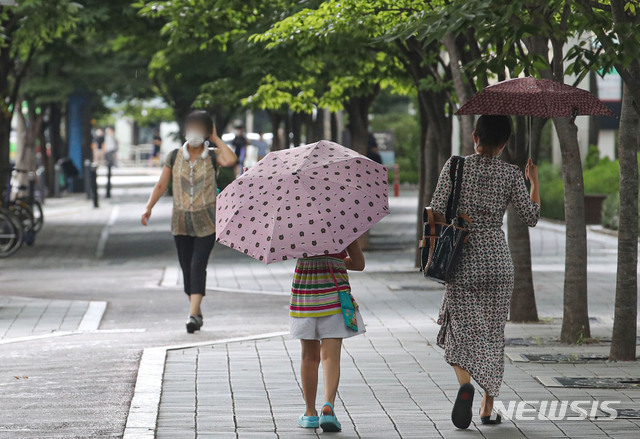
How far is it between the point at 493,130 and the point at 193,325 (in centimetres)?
475

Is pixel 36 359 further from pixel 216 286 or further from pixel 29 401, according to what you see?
pixel 216 286

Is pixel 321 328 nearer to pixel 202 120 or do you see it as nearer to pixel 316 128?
pixel 202 120

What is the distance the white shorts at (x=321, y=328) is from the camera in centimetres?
662

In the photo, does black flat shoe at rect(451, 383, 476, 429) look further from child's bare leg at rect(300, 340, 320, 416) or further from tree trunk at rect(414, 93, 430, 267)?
tree trunk at rect(414, 93, 430, 267)

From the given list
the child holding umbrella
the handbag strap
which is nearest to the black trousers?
the child holding umbrella

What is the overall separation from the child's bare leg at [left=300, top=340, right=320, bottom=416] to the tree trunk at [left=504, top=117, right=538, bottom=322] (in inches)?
191

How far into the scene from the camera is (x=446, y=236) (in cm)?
665

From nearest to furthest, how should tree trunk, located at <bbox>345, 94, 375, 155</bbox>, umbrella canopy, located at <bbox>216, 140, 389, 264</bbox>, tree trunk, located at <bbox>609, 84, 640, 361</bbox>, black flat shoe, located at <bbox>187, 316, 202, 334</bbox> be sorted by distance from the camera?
umbrella canopy, located at <bbox>216, 140, 389, 264</bbox>
tree trunk, located at <bbox>609, 84, 640, 361</bbox>
black flat shoe, located at <bbox>187, 316, 202, 334</bbox>
tree trunk, located at <bbox>345, 94, 375, 155</bbox>

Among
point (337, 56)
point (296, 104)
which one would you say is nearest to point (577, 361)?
point (337, 56)

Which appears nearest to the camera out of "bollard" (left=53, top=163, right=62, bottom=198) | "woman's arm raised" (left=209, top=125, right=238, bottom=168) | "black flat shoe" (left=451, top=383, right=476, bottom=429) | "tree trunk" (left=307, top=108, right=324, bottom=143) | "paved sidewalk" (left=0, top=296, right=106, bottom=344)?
"black flat shoe" (left=451, top=383, right=476, bottom=429)

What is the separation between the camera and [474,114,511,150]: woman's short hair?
6.74 metres

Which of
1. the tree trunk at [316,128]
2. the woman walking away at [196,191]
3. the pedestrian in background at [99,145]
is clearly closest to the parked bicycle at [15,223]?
the tree trunk at [316,128]

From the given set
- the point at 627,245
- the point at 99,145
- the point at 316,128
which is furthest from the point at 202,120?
the point at 99,145

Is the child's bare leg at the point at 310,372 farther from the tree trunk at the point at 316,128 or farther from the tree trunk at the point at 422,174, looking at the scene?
the tree trunk at the point at 316,128
